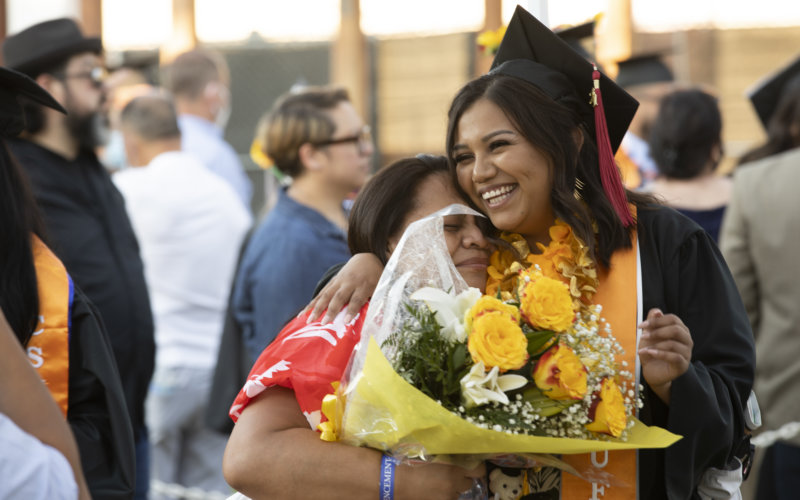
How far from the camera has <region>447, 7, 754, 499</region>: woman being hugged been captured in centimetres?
220

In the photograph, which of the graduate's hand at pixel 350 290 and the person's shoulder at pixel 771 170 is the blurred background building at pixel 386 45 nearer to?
the person's shoulder at pixel 771 170

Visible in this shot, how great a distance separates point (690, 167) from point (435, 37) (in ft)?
20.4

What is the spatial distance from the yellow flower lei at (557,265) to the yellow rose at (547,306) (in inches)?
9.8

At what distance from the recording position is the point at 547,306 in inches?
77.4

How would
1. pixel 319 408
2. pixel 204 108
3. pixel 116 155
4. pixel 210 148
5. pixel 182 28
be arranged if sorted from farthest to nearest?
pixel 182 28 < pixel 116 155 < pixel 204 108 < pixel 210 148 < pixel 319 408

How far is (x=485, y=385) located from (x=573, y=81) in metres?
0.87

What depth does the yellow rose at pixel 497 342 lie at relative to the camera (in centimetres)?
186

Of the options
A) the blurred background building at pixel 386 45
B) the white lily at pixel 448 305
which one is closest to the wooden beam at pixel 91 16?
the blurred background building at pixel 386 45

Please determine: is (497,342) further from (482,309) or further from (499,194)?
(499,194)

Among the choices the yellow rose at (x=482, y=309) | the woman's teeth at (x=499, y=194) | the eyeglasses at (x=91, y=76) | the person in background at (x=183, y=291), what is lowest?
the person in background at (x=183, y=291)

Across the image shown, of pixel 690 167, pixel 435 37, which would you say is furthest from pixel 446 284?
pixel 435 37

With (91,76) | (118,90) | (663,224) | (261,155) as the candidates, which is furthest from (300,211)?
(118,90)

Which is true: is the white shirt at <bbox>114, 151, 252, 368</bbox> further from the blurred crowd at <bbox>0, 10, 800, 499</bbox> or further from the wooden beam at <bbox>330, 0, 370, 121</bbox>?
the wooden beam at <bbox>330, 0, 370, 121</bbox>

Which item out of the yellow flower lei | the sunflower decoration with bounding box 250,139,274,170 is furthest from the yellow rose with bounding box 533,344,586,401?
the sunflower decoration with bounding box 250,139,274,170
